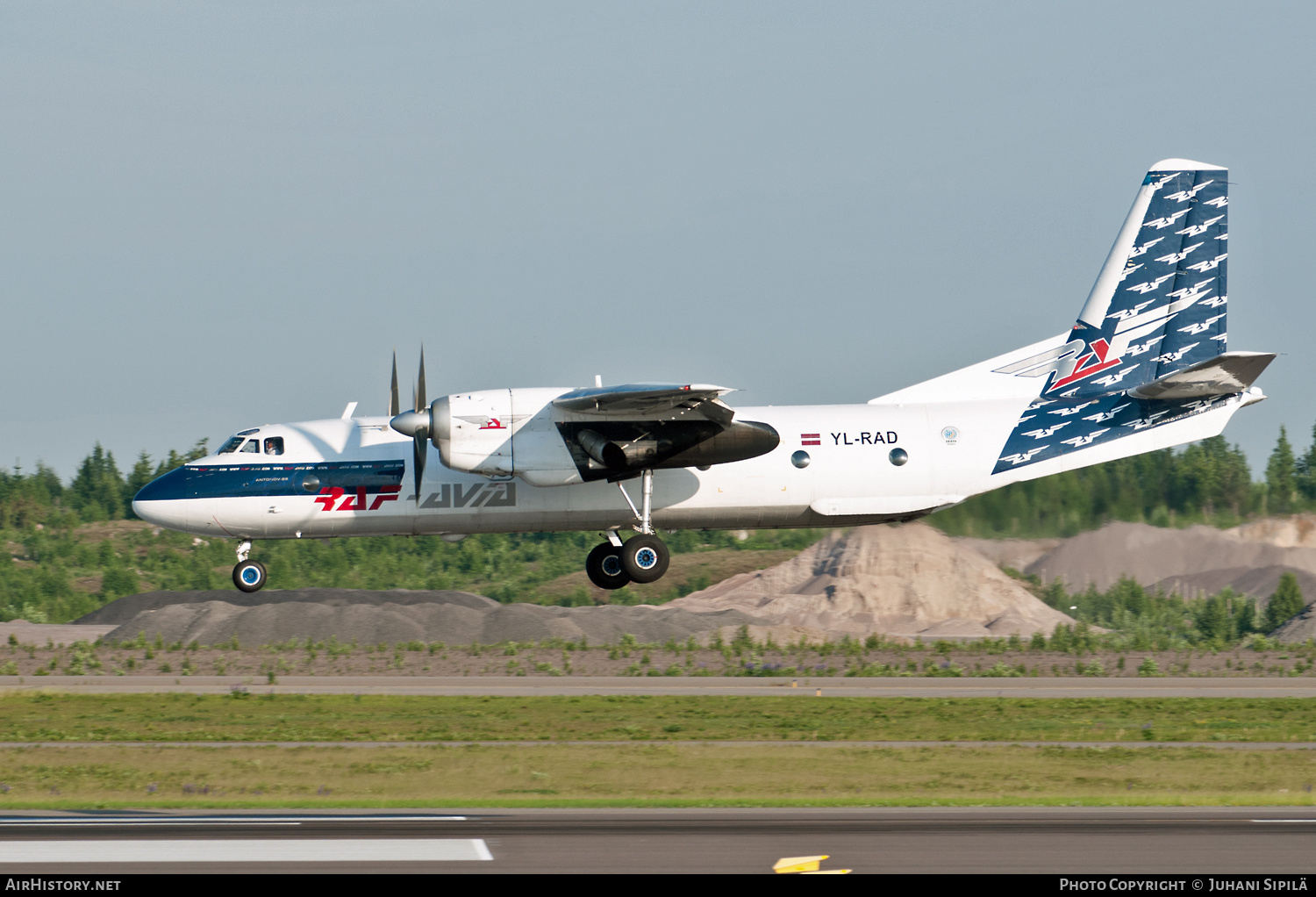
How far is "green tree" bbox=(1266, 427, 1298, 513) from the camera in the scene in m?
38.2

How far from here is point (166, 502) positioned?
2928 centimetres

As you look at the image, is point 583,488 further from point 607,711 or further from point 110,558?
point 110,558

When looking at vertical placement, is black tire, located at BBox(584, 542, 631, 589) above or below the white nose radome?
below

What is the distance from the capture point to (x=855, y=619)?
47.9m

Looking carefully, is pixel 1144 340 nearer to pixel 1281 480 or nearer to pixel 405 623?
pixel 1281 480

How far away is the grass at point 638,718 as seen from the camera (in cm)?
2625

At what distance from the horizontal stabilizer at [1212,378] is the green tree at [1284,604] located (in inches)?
578

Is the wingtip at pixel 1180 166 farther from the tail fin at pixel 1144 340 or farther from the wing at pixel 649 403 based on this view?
the wing at pixel 649 403

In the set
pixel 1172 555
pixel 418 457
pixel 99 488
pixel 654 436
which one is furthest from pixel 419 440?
pixel 99 488

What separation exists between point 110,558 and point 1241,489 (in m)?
49.8

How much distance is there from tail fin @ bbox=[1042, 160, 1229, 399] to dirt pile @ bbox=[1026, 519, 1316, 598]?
6.11m

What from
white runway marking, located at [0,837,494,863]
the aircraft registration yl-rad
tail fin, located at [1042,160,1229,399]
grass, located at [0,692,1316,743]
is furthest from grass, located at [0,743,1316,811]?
tail fin, located at [1042,160,1229,399]

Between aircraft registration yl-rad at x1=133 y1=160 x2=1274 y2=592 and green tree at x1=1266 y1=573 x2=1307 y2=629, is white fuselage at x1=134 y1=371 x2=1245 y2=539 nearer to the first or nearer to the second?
aircraft registration yl-rad at x1=133 y1=160 x2=1274 y2=592

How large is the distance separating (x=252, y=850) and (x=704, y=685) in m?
19.9
